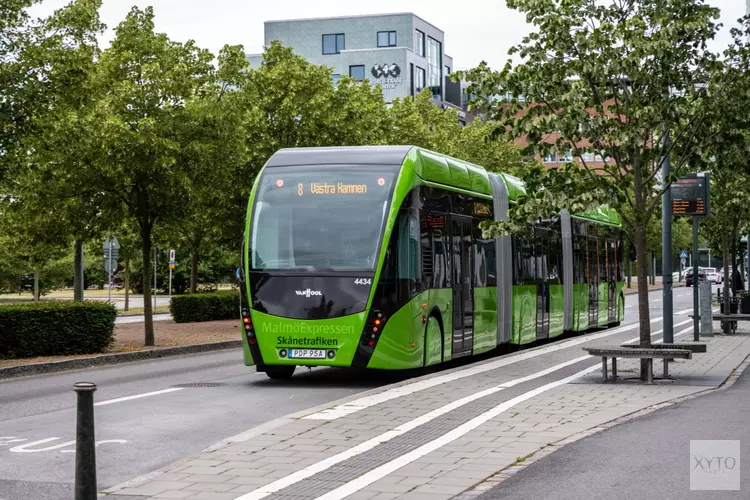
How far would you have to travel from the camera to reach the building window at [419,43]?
313ft

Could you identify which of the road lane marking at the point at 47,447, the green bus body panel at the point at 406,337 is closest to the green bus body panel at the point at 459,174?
the green bus body panel at the point at 406,337

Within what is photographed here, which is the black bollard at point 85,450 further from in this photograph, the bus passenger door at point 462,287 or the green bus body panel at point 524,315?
the green bus body panel at point 524,315

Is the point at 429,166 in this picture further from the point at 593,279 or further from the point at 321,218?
the point at 593,279

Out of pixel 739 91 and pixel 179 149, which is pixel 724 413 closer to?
pixel 739 91

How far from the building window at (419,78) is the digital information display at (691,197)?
2830 inches

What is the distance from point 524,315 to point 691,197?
3.71 meters

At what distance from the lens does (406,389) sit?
13.7 meters

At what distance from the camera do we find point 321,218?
15.5 meters

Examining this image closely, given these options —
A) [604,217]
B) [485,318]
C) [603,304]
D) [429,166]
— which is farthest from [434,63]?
[429,166]

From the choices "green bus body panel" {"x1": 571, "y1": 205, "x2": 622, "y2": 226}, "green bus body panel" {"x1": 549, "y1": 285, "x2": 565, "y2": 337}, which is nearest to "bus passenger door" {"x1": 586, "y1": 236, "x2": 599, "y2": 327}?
"green bus body panel" {"x1": 571, "y1": 205, "x2": 622, "y2": 226}

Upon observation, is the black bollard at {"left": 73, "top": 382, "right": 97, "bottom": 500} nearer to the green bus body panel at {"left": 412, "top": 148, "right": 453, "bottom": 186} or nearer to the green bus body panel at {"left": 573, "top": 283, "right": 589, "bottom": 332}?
the green bus body panel at {"left": 412, "top": 148, "right": 453, "bottom": 186}

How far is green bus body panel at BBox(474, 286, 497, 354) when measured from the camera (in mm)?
18703

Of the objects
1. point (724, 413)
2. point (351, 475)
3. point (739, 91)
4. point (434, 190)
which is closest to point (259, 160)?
point (434, 190)

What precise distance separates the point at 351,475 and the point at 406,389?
5.60 meters
